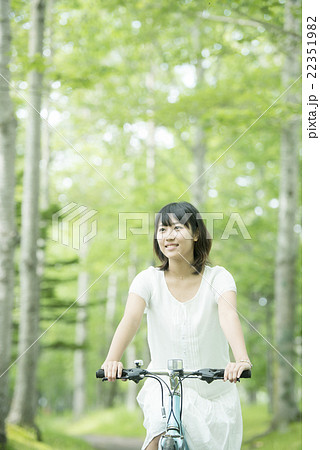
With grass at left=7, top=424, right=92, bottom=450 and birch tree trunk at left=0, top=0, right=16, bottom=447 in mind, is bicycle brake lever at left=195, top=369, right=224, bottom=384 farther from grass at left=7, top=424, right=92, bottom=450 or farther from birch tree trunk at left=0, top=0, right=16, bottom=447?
grass at left=7, top=424, right=92, bottom=450

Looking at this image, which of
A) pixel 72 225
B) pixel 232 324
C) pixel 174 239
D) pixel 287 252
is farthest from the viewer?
pixel 72 225

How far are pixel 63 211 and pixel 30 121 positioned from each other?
2.21 meters

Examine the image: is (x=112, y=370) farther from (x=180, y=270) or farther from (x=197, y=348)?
(x=180, y=270)

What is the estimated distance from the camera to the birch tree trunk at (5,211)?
12.7 ft

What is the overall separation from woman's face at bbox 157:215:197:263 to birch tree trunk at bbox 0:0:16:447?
7.25ft

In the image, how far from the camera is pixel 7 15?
3.84m

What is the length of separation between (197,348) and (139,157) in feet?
26.3

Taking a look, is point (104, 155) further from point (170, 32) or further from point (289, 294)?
point (289, 294)

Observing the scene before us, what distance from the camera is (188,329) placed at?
6.29 ft

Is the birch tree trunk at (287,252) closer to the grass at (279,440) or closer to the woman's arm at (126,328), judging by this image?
the grass at (279,440)

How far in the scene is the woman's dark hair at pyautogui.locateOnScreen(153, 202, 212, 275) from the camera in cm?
203

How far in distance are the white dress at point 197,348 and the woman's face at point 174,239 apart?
0.33 feet

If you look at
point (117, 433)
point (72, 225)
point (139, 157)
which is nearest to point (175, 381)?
point (72, 225)

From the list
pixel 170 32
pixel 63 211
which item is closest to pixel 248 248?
pixel 63 211
